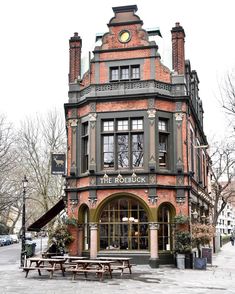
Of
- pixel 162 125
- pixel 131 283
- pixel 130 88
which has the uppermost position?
pixel 130 88

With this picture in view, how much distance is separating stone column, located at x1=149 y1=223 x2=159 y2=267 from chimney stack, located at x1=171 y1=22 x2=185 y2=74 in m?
8.90

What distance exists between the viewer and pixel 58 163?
1067 inches

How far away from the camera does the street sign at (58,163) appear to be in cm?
2690

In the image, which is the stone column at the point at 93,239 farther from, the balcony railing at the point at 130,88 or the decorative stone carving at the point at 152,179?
the balcony railing at the point at 130,88

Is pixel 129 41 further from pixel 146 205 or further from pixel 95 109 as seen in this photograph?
pixel 146 205

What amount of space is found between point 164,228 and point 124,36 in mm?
11354

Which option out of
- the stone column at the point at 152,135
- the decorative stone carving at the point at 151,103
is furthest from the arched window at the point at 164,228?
the decorative stone carving at the point at 151,103

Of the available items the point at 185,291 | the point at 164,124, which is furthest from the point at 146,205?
the point at 185,291

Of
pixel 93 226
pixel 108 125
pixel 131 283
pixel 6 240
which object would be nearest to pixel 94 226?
pixel 93 226

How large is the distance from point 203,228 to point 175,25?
11.8 meters

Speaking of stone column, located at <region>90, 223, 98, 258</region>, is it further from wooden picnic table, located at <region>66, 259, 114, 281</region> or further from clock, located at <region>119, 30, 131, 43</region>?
clock, located at <region>119, 30, 131, 43</region>

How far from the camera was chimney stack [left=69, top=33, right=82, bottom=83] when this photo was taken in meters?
28.1

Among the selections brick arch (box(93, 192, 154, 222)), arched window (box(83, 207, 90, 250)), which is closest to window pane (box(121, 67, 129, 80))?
brick arch (box(93, 192, 154, 222))

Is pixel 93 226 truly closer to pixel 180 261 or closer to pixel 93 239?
pixel 93 239
